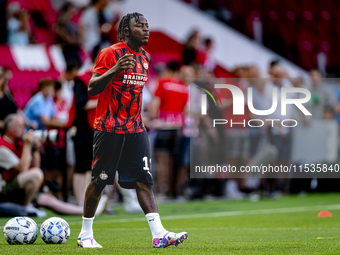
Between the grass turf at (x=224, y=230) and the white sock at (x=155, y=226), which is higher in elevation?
the white sock at (x=155, y=226)

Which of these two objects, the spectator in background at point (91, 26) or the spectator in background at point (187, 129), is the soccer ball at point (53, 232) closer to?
the spectator in background at point (187, 129)

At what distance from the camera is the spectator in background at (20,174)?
8.49 metres

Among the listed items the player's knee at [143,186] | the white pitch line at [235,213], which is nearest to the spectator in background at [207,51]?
the white pitch line at [235,213]

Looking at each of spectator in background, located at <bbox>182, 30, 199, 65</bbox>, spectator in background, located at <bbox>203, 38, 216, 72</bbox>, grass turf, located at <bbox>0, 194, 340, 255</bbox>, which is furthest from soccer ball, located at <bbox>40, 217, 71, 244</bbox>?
spectator in background, located at <bbox>203, 38, 216, 72</bbox>

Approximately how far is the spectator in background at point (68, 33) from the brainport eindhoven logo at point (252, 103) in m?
4.42

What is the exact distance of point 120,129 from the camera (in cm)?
526

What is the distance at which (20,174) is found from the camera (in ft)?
28.0

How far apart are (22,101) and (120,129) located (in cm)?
1010

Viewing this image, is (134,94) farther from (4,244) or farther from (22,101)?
(22,101)

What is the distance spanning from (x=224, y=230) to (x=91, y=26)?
10.6 metres

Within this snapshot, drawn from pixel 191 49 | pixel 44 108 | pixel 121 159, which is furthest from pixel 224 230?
pixel 191 49

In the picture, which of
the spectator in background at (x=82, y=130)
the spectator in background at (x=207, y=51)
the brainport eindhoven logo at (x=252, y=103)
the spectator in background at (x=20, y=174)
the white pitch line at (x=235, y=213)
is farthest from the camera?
the spectator in background at (x=207, y=51)

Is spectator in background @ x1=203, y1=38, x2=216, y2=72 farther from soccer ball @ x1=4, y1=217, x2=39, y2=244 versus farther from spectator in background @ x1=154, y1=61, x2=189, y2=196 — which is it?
soccer ball @ x1=4, y1=217, x2=39, y2=244

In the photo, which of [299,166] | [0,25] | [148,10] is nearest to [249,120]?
[299,166]
